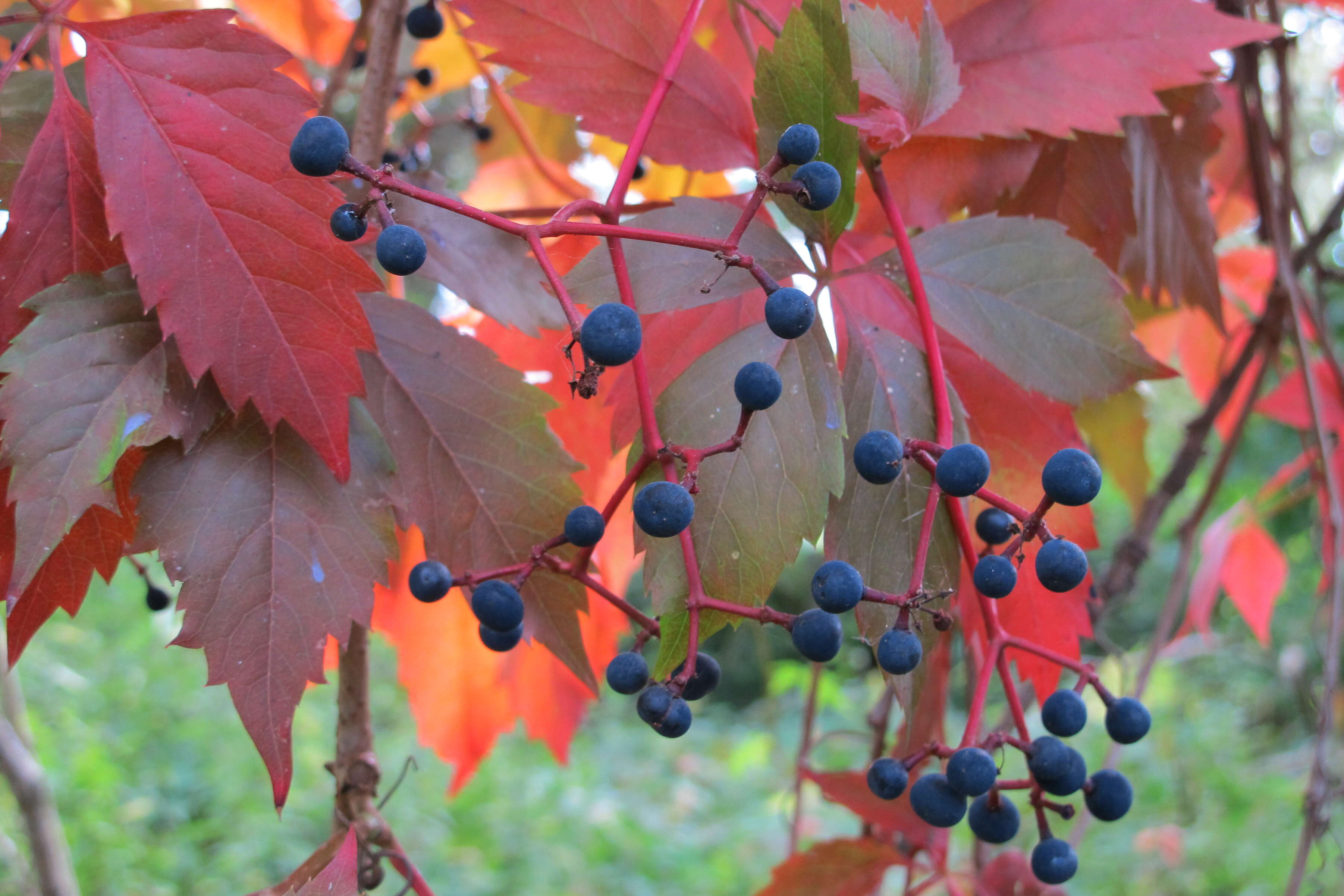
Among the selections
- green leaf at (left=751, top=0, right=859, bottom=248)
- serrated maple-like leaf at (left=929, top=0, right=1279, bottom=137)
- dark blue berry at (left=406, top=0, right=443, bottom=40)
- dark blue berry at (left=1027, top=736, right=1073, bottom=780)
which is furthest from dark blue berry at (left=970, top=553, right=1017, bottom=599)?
dark blue berry at (left=406, top=0, right=443, bottom=40)

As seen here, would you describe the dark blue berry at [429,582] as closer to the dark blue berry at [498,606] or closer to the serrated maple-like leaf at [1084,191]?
the dark blue berry at [498,606]

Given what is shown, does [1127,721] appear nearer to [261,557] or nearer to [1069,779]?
[1069,779]

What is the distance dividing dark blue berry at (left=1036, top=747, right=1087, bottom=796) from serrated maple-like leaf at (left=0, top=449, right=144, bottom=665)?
52cm

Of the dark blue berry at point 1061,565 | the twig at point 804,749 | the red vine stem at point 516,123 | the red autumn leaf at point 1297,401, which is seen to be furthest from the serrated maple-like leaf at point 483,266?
the red autumn leaf at point 1297,401

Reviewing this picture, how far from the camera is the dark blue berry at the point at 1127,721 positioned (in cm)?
56

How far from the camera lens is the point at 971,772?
19.1 inches

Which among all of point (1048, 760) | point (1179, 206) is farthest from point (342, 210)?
point (1179, 206)

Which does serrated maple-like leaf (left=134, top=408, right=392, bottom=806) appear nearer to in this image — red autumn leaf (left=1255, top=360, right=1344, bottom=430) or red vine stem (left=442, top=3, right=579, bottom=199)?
red vine stem (left=442, top=3, right=579, bottom=199)

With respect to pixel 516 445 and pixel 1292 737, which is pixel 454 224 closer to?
pixel 516 445

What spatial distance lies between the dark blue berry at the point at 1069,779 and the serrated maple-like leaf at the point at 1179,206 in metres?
0.46

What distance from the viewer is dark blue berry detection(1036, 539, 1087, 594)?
449 mm

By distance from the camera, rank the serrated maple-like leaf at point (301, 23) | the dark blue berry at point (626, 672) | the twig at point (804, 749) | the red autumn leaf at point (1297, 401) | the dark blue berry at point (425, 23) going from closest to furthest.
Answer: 1. the dark blue berry at point (626, 672)
2. the dark blue berry at point (425, 23)
3. the twig at point (804, 749)
4. the serrated maple-like leaf at point (301, 23)
5. the red autumn leaf at point (1297, 401)

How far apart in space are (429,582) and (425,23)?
22.0 inches

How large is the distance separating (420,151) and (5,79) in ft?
2.14
